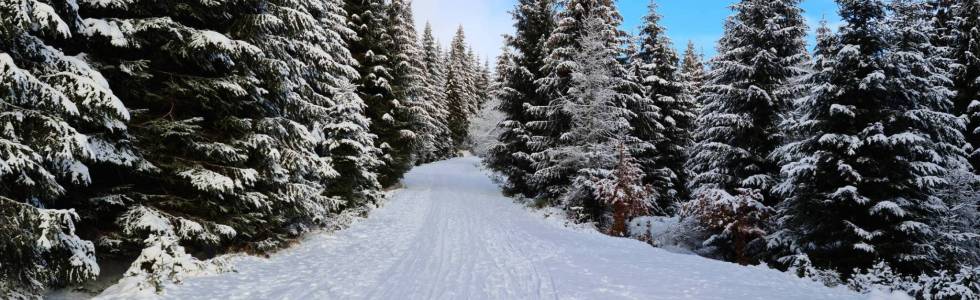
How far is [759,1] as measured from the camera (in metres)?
15.8

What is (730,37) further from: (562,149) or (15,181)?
(15,181)

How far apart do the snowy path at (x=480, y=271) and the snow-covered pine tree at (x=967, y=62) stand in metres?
11.5

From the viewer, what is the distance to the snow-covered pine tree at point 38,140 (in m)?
4.64

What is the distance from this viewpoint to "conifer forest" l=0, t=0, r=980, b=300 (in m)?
6.18

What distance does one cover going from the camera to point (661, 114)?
2294 centimetres

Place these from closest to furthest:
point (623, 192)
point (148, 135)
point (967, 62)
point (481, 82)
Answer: point (148, 135)
point (967, 62)
point (623, 192)
point (481, 82)

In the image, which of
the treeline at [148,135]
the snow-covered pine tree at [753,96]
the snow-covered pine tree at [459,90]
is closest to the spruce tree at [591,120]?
the snow-covered pine tree at [753,96]

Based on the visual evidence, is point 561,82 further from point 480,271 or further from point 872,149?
point 480,271

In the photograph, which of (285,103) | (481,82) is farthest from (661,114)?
(481,82)

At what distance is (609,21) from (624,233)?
350 inches

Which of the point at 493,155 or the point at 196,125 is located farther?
the point at 493,155

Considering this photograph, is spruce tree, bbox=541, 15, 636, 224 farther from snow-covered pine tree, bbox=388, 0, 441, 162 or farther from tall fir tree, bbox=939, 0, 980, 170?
tall fir tree, bbox=939, 0, 980, 170

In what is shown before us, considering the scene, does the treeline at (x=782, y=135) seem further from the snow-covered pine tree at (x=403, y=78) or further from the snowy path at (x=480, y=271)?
the snow-covered pine tree at (x=403, y=78)

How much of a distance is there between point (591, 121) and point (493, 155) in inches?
263
